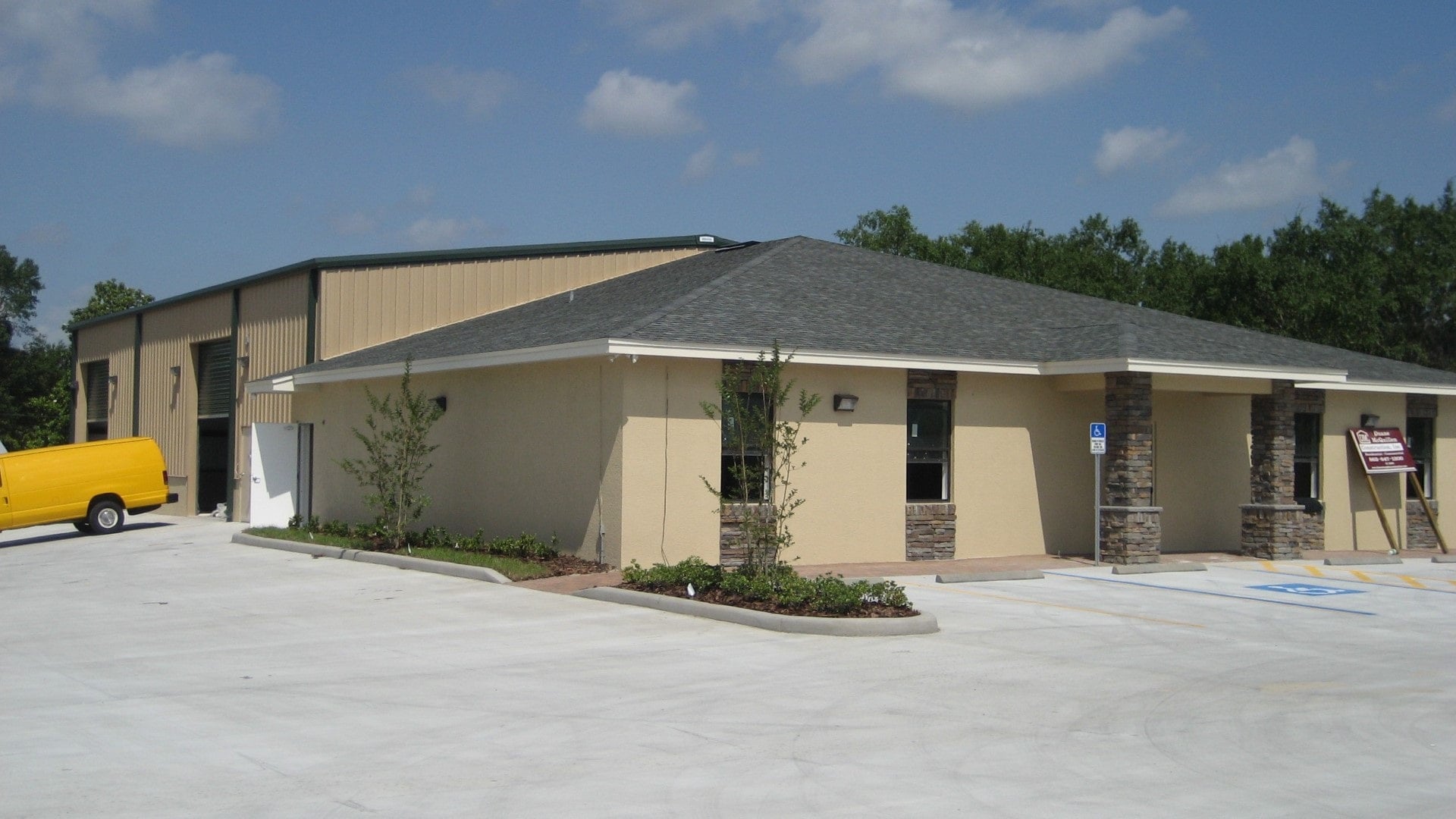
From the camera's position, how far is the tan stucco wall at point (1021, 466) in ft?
66.7

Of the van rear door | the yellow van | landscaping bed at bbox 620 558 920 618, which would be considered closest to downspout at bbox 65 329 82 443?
the yellow van

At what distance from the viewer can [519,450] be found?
19562 millimetres

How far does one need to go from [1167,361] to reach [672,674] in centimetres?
1205

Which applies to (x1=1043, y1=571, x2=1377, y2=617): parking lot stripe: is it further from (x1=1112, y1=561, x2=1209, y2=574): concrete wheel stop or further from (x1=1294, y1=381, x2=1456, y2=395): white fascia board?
(x1=1294, y1=381, x2=1456, y2=395): white fascia board

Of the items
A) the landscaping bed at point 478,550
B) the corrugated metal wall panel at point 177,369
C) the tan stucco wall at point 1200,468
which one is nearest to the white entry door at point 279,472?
the landscaping bed at point 478,550

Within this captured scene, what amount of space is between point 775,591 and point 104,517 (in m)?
19.2

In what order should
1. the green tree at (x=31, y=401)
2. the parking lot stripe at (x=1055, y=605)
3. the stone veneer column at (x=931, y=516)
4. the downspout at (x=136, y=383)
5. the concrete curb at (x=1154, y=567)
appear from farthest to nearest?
the green tree at (x=31, y=401), the downspout at (x=136, y=383), the stone veneer column at (x=931, y=516), the concrete curb at (x=1154, y=567), the parking lot stripe at (x=1055, y=605)

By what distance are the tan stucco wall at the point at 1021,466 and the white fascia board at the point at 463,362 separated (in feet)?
18.3

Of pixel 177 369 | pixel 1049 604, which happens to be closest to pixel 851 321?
pixel 1049 604

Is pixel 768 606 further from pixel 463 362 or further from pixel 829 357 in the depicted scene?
pixel 463 362

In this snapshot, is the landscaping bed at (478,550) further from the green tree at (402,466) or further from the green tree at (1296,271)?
the green tree at (1296,271)

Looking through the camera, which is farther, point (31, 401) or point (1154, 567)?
point (31, 401)

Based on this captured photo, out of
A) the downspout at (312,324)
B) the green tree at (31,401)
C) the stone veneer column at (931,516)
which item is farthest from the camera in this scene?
the green tree at (31,401)

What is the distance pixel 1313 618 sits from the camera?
48.0 feet
